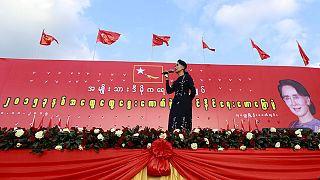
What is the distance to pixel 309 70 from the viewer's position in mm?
6305

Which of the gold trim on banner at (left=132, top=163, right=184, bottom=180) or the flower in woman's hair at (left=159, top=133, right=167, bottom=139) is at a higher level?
the flower in woman's hair at (left=159, top=133, right=167, bottom=139)

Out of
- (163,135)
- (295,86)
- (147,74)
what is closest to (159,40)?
(147,74)

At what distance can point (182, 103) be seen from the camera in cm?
277

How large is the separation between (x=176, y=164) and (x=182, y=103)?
86 cm

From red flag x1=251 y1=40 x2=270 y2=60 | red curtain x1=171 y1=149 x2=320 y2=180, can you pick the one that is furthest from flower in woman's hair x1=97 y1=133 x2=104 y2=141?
red flag x1=251 y1=40 x2=270 y2=60

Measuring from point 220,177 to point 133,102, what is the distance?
3.78 m

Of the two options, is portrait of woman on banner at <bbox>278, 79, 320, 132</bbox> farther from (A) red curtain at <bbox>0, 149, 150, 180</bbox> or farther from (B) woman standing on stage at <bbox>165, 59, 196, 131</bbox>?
(A) red curtain at <bbox>0, 149, 150, 180</bbox>

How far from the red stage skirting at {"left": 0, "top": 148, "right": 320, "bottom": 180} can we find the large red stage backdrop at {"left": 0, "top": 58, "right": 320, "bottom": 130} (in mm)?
3300

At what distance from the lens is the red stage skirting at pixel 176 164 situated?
191cm

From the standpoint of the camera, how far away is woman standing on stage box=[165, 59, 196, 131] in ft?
8.87

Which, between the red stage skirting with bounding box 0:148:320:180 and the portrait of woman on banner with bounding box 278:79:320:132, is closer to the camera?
the red stage skirting with bounding box 0:148:320:180

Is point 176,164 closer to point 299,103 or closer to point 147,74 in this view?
point 147,74

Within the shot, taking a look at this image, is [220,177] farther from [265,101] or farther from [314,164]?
[265,101]

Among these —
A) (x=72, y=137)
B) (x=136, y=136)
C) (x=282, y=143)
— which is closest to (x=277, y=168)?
(x=282, y=143)
